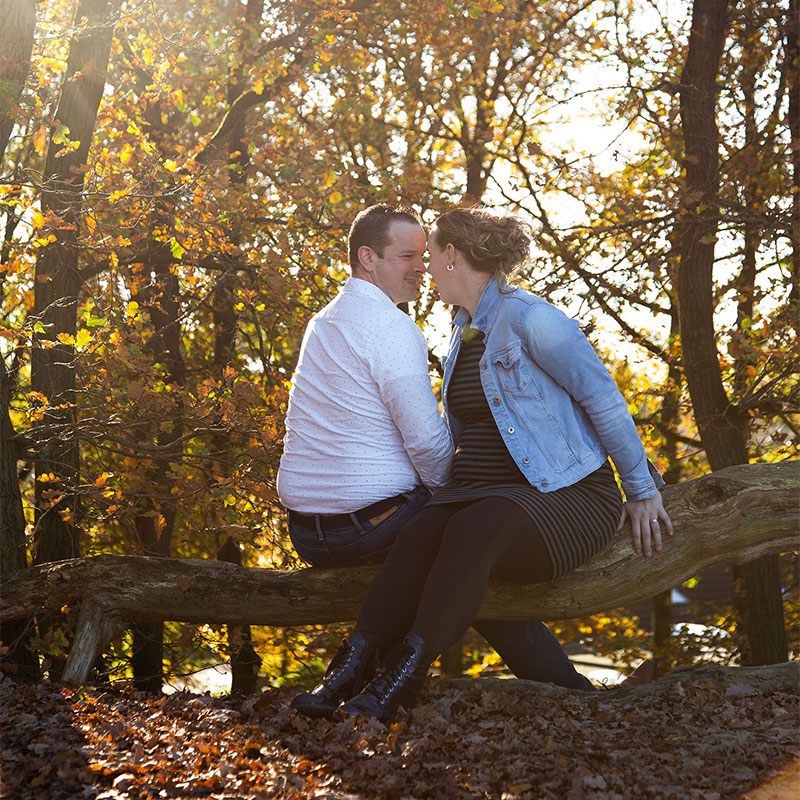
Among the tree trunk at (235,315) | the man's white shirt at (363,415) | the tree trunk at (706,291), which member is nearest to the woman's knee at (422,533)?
the man's white shirt at (363,415)

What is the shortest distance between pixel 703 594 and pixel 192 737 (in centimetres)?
2463

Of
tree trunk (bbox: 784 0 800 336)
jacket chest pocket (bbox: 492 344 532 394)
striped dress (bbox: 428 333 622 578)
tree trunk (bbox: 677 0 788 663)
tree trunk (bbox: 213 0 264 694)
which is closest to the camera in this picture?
striped dress (bbox: 428 333 622 578)

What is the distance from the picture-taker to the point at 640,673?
14.6ft

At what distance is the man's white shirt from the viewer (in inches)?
147

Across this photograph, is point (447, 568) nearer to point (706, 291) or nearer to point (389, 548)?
point (389, 548)

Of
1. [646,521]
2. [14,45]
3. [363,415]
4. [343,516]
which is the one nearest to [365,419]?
[363,415]

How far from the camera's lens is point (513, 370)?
12.2 feet

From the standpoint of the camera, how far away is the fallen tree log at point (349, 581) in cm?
403

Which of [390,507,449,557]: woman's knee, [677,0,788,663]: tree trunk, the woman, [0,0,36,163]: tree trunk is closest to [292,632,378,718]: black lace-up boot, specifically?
the woman

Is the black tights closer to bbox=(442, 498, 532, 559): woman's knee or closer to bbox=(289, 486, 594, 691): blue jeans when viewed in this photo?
bbox=(442, 498, 532, 559): woman's knee

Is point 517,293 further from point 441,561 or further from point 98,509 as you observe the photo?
point 98,509

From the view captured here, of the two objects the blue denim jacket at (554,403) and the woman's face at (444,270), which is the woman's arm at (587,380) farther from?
the woman's face at (444,270)

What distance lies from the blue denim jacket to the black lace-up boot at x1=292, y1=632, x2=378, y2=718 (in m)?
0.94

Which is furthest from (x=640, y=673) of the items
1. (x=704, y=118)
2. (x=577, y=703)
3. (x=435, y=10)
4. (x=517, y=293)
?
(x=435, y=10)
